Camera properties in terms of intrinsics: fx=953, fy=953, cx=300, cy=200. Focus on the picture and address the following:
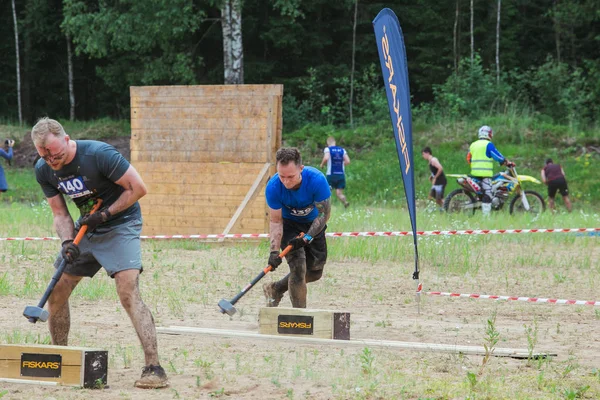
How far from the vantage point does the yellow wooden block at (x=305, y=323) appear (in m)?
7.40

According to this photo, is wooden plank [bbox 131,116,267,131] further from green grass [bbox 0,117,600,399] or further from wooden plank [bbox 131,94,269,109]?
green grass [bbox 0,117,600,399]

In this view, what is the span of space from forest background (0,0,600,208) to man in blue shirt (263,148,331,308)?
47.9 ft

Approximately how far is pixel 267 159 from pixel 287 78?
69.1ft

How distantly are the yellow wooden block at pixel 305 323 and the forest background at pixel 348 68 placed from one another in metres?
15.2

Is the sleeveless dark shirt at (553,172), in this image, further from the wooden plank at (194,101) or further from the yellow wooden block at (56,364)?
the yellow wooden block at (56,364)

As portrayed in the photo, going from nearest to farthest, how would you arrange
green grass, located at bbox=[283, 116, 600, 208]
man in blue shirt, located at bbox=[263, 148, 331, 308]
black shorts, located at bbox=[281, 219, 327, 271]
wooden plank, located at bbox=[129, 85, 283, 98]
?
man in blue shirt, located at bbox=[263, 148, 331, 308]
black shorts, located at bbox=[281, 219, 327, 271]
wooden plank, located at bbox=[129, 85, 283, 98]
green grass, located at bbox=[283, 116, 600, 208]

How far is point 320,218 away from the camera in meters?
7.90

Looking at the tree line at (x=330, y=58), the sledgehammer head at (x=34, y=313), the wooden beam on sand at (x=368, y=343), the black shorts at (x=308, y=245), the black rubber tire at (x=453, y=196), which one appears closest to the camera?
the sledgehammer head at (x=34, y=313)

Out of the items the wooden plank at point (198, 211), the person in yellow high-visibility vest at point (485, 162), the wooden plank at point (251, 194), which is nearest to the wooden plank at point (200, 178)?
the wooden plank at point (251, 194)

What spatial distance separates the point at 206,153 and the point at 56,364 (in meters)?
8.58

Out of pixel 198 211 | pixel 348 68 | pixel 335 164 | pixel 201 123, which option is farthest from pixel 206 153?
pixel 348 68

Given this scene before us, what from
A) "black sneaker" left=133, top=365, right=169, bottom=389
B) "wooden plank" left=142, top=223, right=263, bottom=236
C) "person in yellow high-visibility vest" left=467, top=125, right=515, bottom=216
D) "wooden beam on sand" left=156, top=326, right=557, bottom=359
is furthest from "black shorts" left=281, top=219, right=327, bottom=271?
"person in yellow high-visibility vest" left=467, top=125, right=515, bottom=216

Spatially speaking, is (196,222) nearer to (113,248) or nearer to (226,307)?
(226,307)

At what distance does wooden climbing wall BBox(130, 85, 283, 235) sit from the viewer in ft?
45.7
